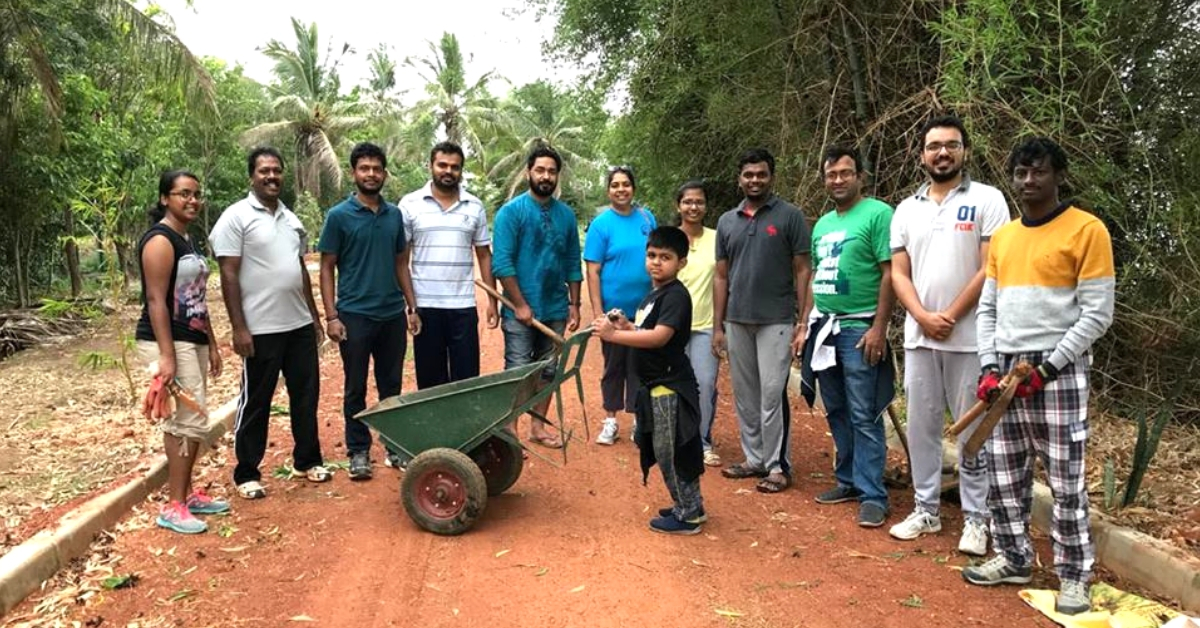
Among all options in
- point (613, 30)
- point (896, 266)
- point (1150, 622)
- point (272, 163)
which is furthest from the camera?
point (613, 30)

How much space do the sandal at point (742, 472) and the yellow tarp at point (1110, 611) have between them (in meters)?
1.91

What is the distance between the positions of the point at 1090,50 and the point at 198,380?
528 centimetres

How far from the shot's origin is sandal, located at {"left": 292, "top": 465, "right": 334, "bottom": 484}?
16.3 feet

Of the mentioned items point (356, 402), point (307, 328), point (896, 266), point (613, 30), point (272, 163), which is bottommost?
point (356, 402)

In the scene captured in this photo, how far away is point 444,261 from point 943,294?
2852 millimetres

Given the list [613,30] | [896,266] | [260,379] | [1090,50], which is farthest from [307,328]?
[613,30]

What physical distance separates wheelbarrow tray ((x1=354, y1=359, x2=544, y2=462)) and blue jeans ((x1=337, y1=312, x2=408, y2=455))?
639mm

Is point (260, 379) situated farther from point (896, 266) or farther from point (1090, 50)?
point (1090, 50)

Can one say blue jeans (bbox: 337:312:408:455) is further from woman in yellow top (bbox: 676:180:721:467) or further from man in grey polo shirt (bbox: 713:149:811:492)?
man in grey polo shirt (bbox: 713:149:811:492)

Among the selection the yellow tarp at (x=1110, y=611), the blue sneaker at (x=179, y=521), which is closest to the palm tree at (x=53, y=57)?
the blue sneaker at (x=179, y=521)

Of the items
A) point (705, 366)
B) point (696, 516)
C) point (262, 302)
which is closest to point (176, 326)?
point (262, 302)

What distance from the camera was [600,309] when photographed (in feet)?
18.2

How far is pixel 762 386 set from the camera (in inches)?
190

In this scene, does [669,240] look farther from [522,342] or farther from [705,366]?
[522,342]
